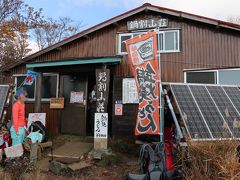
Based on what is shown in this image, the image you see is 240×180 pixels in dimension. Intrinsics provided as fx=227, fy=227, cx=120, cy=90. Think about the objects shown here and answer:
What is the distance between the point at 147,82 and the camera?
575 centimetres

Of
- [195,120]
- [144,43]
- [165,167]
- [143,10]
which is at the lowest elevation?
[165,167]

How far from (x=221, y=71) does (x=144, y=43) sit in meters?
3.95

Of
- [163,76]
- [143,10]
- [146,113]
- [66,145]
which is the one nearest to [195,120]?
[146,113]

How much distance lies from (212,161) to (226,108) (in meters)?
2.14

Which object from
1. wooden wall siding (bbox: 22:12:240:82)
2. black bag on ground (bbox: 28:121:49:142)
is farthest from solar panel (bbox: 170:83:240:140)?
black bag on ground (bbox: 28:121:49:142)

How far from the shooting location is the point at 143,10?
921 cm

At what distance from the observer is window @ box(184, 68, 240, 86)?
8109 mm

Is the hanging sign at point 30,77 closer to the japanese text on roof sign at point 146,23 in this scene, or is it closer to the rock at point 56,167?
the japanese text on roof sign at point 146,23

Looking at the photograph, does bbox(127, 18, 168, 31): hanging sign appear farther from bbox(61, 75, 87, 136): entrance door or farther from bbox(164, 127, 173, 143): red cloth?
bbox(164, 127, 173, 143): red cloth

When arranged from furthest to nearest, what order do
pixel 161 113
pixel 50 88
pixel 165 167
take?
pixel 50 88 < pixel 161 113 < pixel 165 167

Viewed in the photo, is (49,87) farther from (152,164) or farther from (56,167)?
(152,164)

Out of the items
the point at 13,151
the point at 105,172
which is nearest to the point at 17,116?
the point at 13,151

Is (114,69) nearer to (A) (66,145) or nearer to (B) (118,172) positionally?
(A) (66,145)

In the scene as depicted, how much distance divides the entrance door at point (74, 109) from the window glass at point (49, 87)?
21.2 inches
